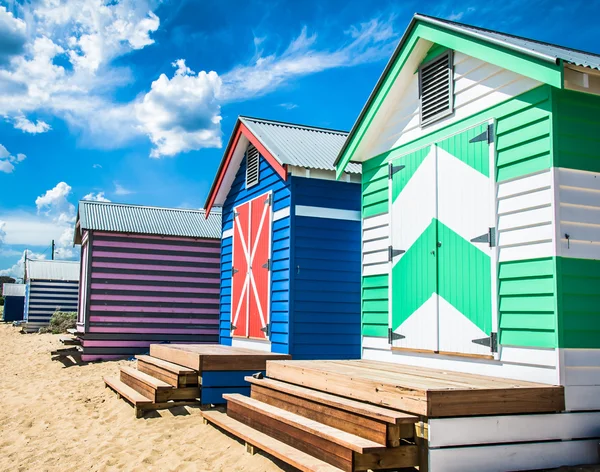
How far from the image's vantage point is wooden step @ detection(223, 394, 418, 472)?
15.1ft

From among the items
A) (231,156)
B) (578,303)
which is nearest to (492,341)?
(578,303)

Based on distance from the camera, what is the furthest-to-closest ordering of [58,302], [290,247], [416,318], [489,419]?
[58,302] → [290,247] → [416,318] → [489,419]

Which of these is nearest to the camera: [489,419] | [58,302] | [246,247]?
[489,419]

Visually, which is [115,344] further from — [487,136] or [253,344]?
[487,136]

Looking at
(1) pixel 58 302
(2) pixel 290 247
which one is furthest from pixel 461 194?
(1) pixel 58 302

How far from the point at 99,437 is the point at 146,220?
995 cm

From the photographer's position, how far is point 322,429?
17.1ft

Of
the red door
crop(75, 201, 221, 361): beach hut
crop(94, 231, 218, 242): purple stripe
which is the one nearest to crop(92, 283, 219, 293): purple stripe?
crop(75, 201, 221, 361): beach hut

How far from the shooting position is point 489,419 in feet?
15.4

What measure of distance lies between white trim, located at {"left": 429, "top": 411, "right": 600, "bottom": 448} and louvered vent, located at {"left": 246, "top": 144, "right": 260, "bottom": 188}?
7.28 metres

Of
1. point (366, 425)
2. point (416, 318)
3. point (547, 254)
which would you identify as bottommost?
point (366, 425)

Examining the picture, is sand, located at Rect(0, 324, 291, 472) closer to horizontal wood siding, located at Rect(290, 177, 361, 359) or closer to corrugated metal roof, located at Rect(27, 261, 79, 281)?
horizontal wood siding, located at Rect(290, 177, 361, 359)

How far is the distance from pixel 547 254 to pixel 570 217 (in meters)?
0.38

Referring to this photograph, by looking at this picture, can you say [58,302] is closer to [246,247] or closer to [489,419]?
[246,247]
